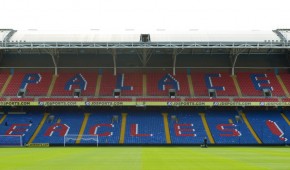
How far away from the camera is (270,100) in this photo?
48.6 metres

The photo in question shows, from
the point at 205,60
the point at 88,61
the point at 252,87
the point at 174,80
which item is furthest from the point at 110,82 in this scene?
the point at 252,87

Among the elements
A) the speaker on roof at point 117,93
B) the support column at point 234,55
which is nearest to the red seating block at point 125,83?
the speaker on roof at point 117,93

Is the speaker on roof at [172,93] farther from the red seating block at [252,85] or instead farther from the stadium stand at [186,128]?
the red seating block at [252,85]

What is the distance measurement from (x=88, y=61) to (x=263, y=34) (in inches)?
901

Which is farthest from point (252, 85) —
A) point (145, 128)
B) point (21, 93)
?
point (21, 93)

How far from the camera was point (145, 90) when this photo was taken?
169 feet

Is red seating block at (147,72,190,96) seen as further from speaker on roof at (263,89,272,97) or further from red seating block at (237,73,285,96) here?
speaker on roof at (263,89,272,97)

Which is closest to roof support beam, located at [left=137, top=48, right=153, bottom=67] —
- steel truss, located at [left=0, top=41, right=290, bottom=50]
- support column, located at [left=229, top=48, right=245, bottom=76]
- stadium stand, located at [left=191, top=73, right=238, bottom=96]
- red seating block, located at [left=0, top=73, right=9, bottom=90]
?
steel truss, located at [left=0, top=41, right=290, bottom=50]

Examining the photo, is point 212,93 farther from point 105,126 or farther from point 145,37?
point 105,126

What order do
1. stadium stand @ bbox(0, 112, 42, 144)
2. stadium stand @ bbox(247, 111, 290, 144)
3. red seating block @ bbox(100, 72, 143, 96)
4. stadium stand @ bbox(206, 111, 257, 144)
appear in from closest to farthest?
1. stadium stand @ bbox(206, 111, 257, 144)
2. stadium stand @ bbox(247, 111, 290, 144)
3. stadium stand @ bbox(0, 112, 42, 144)
4. red seating block @ bbox(100, 72, 143, 96)

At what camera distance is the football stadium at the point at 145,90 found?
45.0 metres

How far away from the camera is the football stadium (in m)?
45.0

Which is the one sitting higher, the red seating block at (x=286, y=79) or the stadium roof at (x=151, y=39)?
the stadium roof at (x=151, y=39)

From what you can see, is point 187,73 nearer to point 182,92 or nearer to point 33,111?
point 182,92
